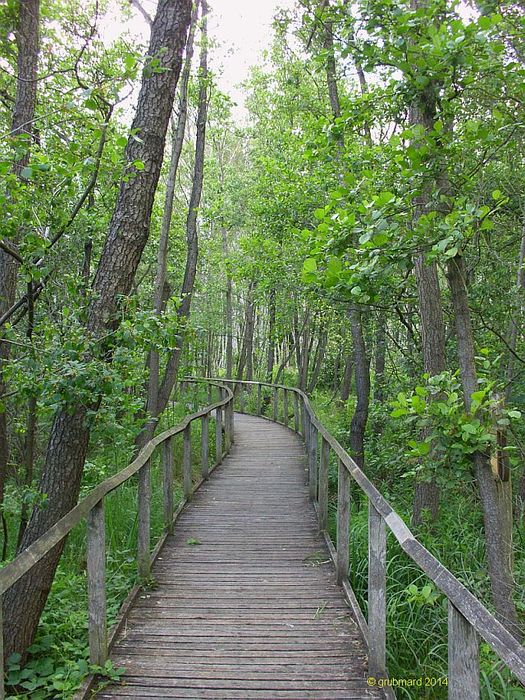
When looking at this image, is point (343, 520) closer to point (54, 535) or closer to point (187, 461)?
point (54, 535)

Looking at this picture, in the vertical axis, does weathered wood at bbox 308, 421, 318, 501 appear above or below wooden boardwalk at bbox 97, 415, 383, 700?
above

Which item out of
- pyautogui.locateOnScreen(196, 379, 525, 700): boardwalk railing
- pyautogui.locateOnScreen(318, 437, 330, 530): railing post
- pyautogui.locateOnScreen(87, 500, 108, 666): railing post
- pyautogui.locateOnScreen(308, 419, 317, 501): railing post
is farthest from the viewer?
pyautogui.locateOnScreen(308, 419, 317, 501): railing post

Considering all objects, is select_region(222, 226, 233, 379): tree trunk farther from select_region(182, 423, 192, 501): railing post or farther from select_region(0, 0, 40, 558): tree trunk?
select_region(0, 0, 40, 558): tree trunk

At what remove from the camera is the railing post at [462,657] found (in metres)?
1.98

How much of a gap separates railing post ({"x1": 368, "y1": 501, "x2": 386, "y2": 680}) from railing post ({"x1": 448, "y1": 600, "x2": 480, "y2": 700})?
98 centimetres

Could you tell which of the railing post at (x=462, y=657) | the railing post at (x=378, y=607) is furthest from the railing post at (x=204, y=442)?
the railing post at (x=462, y=657)

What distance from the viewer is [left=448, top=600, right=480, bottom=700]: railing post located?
198 centimetres

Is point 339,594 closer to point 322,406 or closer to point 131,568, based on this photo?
point 131,568

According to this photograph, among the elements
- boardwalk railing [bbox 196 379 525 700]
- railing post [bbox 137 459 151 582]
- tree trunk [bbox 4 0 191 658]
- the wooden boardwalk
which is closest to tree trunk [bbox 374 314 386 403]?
the wooden boardwalk

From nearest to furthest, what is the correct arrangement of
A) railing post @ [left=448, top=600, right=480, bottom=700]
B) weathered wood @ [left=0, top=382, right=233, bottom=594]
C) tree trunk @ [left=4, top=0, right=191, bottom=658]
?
1. railing post @ [left=448, top=600, right=480, bottom=700]
2. weathered wood @ [left=0, top=382, right=233, bottom=594]
3. tree trunk @ [left=4, top=0, right=191, bottom=658]

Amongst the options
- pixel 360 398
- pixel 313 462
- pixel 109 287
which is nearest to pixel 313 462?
pixel 313 462

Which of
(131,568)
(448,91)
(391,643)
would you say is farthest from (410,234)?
(131,568)

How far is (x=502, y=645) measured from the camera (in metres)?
1.62

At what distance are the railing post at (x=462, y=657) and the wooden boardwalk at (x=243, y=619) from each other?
1.12 metres
